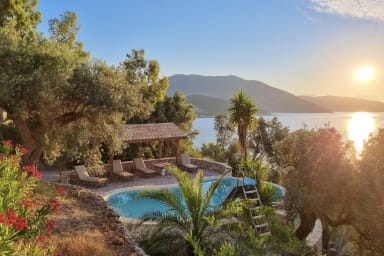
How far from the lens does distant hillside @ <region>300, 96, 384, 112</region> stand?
168 feet

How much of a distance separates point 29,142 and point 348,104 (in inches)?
2174

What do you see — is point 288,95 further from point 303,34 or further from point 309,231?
point 309,231

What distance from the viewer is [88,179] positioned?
1673 centimetres

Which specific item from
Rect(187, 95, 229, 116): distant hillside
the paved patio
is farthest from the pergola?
Rect(187, 95, 229, 116): distant hillside

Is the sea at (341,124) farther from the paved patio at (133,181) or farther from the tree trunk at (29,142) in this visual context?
the tree trunk at (29,142)

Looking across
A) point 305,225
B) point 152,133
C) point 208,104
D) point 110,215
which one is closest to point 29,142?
point 110,215

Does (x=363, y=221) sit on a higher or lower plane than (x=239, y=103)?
lower

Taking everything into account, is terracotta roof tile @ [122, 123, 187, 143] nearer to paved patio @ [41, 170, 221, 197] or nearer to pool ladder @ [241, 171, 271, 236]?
paved patio @ [41, 170, 221, 197]

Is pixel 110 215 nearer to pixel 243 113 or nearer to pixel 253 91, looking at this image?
pixel 243 113

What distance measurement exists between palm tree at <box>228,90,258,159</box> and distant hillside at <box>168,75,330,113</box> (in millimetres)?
7309

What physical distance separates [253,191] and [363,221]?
3298 millimetres

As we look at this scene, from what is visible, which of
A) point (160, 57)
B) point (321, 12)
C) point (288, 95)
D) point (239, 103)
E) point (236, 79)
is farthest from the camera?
point (236, 79)

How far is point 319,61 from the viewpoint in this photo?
911 inches

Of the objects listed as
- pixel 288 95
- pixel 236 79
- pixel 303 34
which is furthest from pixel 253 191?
pixel 236 79
